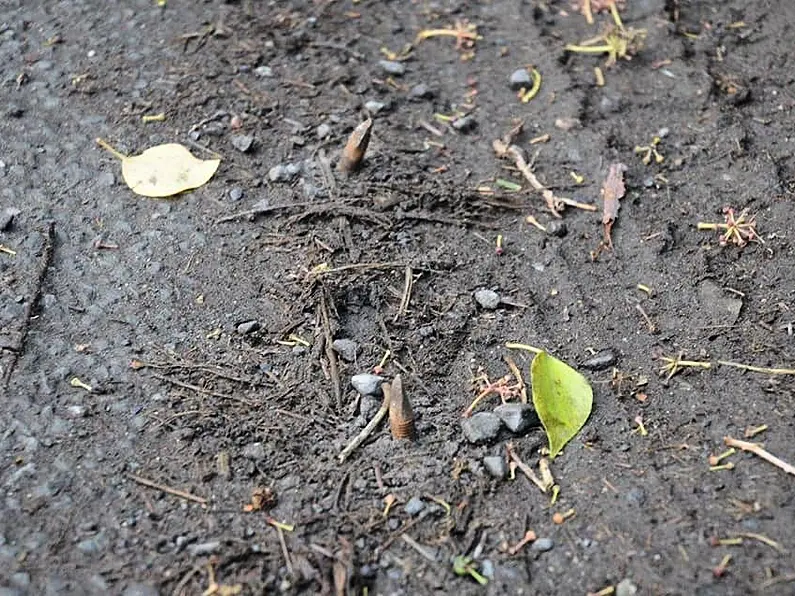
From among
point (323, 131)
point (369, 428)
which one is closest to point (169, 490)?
point (369, 428)

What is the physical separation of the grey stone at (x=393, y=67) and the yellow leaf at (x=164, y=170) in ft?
2.23

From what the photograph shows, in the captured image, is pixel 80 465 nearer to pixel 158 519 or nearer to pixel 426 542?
pixel 158 519

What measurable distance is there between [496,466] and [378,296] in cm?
58

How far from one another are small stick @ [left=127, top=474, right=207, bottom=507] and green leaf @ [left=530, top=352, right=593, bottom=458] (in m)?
0.78

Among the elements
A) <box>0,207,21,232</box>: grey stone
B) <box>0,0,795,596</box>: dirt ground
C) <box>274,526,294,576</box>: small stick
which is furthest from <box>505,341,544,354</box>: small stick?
<box>0,207,21,232</box>: grey stone

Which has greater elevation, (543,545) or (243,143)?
(243,143)

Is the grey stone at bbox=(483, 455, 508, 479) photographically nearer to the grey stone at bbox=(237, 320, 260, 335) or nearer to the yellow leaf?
the grey stone at bbox=(237, 320, 260, 335)

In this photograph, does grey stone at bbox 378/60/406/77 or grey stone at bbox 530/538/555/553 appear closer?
grey stone at bbox 530/538/555/553

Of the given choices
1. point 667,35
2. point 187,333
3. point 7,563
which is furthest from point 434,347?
point 667,35

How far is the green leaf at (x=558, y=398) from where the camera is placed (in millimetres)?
2070

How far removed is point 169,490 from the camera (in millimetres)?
1956

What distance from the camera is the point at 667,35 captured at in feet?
10.2

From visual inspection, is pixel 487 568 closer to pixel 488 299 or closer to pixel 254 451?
pixel 254 451

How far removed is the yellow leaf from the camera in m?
2.61
